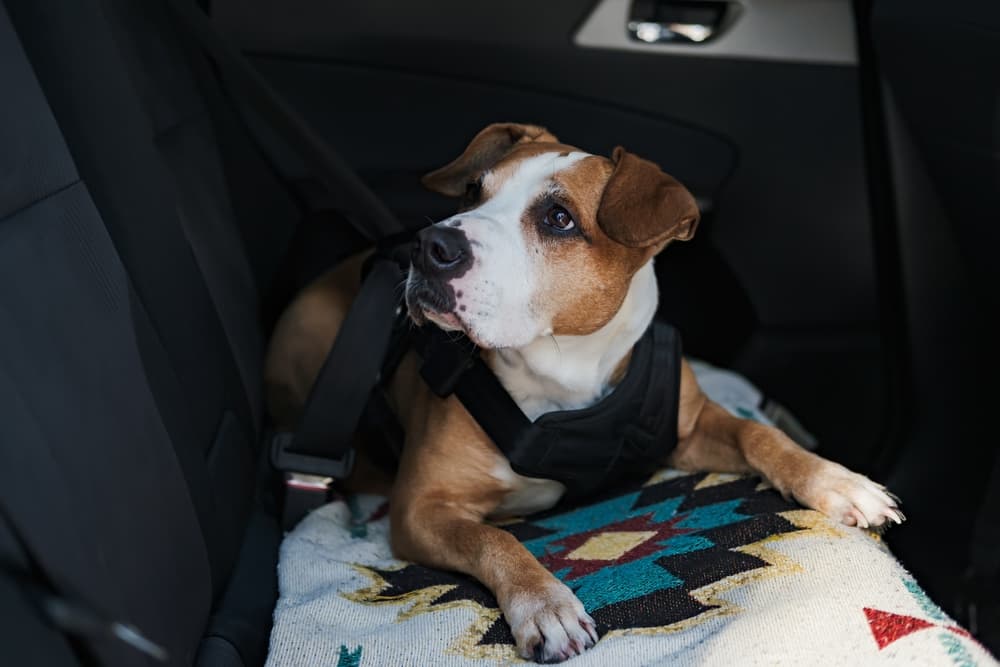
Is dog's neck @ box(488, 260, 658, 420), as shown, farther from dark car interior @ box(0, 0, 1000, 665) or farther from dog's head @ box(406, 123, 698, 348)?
dark car interior @ box(0, 0, 1000, 665)

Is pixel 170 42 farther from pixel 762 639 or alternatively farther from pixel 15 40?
pixel 762 639

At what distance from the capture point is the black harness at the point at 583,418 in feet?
6.88

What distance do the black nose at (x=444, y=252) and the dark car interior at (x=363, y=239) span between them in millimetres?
471

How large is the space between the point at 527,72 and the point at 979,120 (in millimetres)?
1224

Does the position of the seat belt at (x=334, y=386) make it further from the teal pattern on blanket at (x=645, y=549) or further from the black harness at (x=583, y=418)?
the teal pattern on blanket at (x=645, y=549)

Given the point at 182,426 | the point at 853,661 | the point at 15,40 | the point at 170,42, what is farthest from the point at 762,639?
the point at 170,42

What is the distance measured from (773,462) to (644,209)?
55cm

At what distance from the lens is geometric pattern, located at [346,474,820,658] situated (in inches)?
64.8

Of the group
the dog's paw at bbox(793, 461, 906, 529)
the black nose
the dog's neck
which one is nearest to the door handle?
the dog's neck

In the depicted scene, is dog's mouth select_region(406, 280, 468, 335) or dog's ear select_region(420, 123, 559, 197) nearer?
dog's mouth select_region(406, 280, 468, 335)

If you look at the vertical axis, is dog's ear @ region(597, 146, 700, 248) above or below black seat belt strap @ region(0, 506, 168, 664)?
below

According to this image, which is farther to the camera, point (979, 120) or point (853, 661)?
point (979, 120)

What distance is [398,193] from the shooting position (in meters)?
3.15

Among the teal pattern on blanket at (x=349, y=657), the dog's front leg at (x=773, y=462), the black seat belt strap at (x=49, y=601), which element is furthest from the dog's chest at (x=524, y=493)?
the black seat belt strap at (x=49, y=601)
